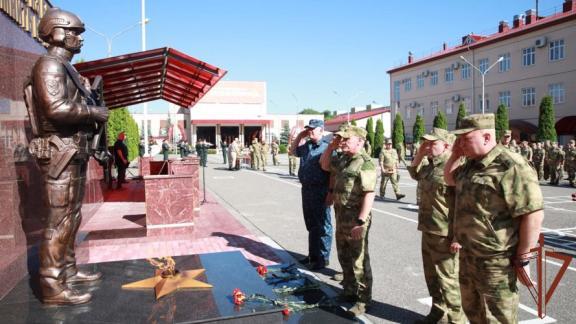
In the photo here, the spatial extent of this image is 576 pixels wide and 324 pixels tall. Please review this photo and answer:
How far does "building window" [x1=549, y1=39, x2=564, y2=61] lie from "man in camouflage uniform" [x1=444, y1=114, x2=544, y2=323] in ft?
104

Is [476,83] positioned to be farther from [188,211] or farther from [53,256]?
[53,256]

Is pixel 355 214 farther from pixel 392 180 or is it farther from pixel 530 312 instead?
pixel 392 180

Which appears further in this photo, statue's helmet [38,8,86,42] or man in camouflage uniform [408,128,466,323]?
statue's helmet [38,8,86,42]

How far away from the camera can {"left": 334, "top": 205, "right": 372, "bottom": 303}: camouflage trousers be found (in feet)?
13.7

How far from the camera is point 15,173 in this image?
4.44 m

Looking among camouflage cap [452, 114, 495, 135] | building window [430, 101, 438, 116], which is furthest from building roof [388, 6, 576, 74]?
camouflage cap [452, 114, 495, 135]

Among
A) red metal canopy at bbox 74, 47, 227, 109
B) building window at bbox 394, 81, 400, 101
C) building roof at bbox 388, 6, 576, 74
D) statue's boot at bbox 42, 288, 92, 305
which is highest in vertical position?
building roof at bbox 388, 6, 576, 74

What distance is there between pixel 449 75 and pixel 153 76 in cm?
3535

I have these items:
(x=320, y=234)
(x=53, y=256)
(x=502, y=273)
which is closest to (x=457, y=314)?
(x=502, y=273)

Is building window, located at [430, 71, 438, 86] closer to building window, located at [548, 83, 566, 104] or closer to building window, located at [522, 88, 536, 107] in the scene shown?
building window, located at [522, 88, 536, 107]

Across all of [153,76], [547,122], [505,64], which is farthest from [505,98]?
[153,76]

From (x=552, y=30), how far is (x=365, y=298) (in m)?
32.2

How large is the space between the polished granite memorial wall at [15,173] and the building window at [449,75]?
39246mm

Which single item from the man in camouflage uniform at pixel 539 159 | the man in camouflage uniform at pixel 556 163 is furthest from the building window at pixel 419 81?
the man in camouflage uniform at pixel 556 163
